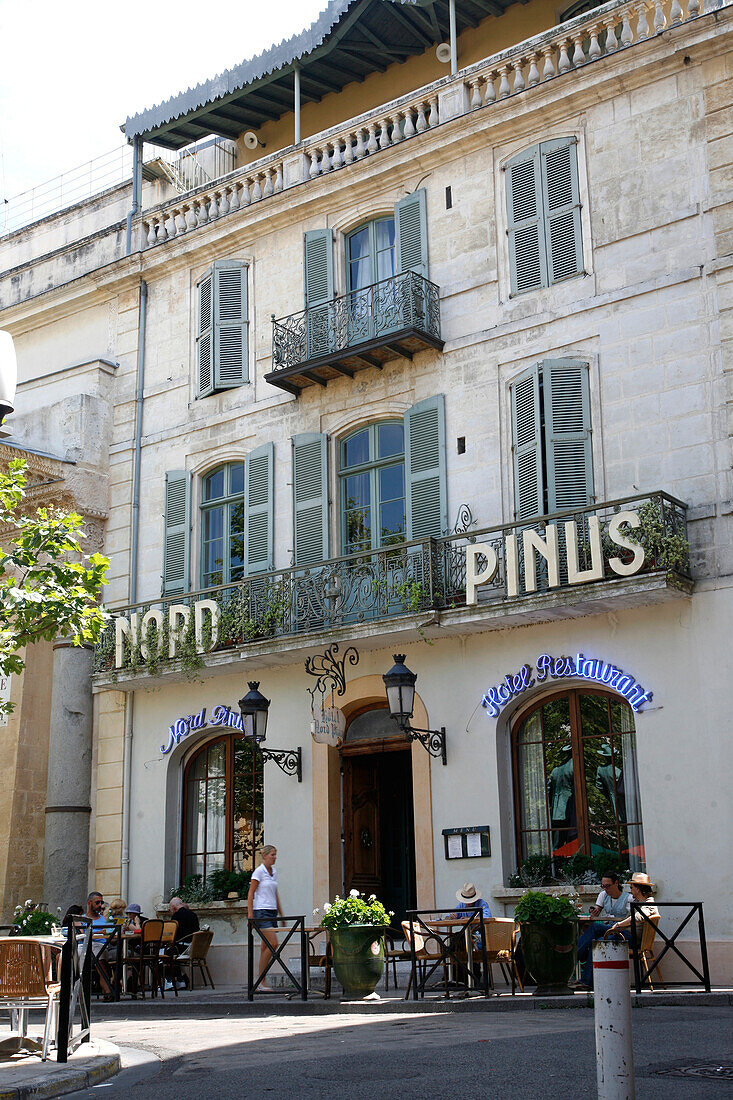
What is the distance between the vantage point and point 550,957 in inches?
489

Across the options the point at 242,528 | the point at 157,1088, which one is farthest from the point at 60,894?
the point at 157,1088

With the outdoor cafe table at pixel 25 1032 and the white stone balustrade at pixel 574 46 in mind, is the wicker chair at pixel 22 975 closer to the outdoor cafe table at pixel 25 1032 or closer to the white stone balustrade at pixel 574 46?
the outdoor cafe table at pixel 25 1032

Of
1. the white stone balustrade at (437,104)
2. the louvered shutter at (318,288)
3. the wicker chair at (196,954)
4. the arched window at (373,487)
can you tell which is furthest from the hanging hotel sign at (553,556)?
the white stone balustrade at (437,104)

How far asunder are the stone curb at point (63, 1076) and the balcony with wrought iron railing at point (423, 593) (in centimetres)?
775

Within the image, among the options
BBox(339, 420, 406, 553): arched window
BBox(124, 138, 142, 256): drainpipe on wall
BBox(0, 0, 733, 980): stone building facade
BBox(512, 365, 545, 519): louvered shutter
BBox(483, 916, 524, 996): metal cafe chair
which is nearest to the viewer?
BBox(483, 916, 524, 996): metal cafe chair

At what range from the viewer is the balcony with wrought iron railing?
1454 cm

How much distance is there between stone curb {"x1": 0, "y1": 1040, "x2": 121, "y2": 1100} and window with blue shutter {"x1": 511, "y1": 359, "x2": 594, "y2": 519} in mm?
9083

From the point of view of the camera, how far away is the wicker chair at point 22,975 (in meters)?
8.86

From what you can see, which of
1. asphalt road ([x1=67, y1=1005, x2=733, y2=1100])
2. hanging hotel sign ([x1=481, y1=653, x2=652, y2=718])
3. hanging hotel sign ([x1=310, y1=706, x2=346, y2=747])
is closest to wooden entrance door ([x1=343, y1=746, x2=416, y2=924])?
hanging hotel sign ([x1=310, y1=706, x2=346, y2=747])

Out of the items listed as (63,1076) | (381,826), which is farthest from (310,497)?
(63,1076)

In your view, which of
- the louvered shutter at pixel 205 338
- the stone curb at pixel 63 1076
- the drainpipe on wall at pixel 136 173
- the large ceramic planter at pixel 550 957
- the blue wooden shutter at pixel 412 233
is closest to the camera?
the stone curb at pixel 63 1076

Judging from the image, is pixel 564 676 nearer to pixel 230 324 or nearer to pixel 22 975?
pixel 22 975

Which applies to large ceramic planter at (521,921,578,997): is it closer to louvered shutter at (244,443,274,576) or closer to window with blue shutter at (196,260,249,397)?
louvered shutter at (244,443,274,576)

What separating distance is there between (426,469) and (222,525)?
4.05 meters
